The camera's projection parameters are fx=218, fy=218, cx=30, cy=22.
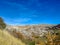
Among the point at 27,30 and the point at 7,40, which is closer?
the point at 7,40

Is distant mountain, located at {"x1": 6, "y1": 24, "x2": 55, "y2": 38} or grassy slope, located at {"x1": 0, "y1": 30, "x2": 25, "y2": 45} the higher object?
distant mountain, located at {"x1": 6, "y1": 24, "x2": 55, "y2": 38}

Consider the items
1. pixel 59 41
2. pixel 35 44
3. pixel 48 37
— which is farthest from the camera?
pixel 35 44

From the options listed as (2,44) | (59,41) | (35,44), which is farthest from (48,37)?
(35,44)

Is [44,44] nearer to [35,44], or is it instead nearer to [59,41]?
[59,41]

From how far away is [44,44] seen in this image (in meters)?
10.5

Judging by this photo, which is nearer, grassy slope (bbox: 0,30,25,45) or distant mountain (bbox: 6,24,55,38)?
grassy slope (bbox: 0,30,25,45)

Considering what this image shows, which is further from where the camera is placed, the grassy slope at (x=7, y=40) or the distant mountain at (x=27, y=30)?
the distant mountain at (x=27, y=30)

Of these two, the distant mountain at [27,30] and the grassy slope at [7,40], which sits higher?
the distant mountain at [27,30]

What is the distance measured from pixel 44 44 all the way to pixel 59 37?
1.46 metres

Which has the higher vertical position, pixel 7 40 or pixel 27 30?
pixel 27 30

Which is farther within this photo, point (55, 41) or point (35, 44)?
A: point (35, 44)

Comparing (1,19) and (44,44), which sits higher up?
(1,19)

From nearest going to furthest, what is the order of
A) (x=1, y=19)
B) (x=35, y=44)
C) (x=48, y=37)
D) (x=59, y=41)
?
(x=48, y=37)
(x=59, y=41)
(x=35, y=44)
(x=1, y=19)

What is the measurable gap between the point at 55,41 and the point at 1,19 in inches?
670
